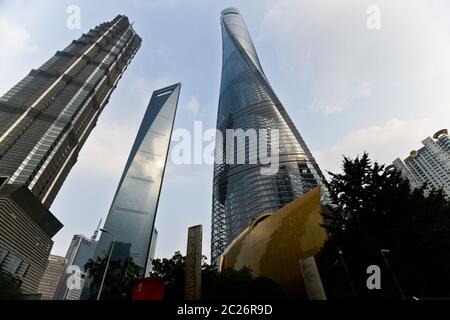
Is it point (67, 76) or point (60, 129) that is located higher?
point (67, 76)

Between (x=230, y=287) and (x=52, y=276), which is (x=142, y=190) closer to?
(x=52, y=276)

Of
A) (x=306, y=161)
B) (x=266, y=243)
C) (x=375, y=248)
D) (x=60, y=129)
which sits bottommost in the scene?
(x=375, y=248)

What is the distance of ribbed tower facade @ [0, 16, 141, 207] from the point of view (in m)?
95.0

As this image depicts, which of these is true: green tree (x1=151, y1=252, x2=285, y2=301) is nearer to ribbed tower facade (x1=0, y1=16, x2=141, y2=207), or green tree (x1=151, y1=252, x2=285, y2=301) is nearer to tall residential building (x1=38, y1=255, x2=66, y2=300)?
ribbed tower facade (x1=0, y1=16, x2=141, y2=207)

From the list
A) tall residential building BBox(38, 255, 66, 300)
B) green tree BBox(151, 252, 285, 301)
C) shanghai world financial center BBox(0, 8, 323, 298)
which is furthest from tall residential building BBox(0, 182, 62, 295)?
tall residential building BBox(38, 255, 66, 300)

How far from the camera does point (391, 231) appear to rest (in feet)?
56.6

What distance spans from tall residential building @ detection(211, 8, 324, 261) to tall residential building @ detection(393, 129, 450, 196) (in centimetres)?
4640

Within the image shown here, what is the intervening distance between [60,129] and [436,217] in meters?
120

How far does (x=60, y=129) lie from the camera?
108 meters

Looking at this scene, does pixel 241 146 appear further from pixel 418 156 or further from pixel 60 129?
pixel 418 156

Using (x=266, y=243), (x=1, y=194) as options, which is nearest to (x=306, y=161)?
(x=266, y=243)

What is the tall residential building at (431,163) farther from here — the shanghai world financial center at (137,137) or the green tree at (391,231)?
the green tree at (391,231)

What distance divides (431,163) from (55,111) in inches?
5992

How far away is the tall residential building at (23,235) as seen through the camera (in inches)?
2960
